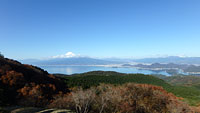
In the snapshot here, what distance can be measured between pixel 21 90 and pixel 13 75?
4.96 metres

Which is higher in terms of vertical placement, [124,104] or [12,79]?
[12,79]

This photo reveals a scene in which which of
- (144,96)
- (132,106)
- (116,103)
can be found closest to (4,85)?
(116,103)

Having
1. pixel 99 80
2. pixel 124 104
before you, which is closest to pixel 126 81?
pixel 99 80

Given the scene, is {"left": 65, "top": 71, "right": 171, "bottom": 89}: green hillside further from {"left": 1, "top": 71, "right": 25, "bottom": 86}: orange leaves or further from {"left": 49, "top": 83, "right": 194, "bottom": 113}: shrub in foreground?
{"left": 49, "top": 83, "right": 194, "bottom": 113}: shrub in foreground

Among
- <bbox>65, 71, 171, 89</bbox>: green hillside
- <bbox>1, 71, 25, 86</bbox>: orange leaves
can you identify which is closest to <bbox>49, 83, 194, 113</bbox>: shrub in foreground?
<bbox>1, 71, 25, 86</bbox>: orange leaves

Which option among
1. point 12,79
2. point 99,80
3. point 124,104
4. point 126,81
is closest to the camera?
point 124,104

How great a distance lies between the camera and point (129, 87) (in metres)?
23.6

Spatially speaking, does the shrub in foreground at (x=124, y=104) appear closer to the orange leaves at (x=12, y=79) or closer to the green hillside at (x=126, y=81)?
the orange leaves at (x=12, y=79)

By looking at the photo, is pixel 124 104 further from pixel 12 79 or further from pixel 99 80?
pixel 99 80

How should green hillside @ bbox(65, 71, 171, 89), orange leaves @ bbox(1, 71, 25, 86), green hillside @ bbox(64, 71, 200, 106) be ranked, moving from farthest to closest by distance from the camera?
green hillside @ bbox(65, 71, 171, 89), green hillside @ bbox(64, 71, 200, 106), orange leaves @ bbox(1, 71, 25, 86)

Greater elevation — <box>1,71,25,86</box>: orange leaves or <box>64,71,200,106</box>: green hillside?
<box>1,71,25,86</box>: orange leaves

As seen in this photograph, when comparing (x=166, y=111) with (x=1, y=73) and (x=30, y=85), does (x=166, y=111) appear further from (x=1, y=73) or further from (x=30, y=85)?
(x=1, y=73)

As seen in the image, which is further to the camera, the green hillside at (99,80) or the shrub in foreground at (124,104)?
the green hillside at (99,80)

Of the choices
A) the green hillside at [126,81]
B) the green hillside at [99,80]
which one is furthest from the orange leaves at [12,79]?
the green hillside at [99,80]
